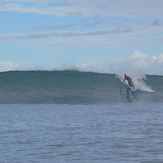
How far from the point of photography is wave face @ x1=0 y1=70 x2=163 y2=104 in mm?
28469

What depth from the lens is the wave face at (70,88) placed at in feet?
93.4

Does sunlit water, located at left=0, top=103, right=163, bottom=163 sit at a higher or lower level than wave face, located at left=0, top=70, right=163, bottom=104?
lower

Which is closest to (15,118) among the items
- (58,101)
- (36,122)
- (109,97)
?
(36,122)

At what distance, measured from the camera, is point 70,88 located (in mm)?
33094

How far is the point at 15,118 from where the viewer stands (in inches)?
647

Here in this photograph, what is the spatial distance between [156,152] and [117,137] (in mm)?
2086

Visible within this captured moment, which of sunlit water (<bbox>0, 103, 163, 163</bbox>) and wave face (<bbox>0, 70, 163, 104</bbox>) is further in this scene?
wave face (<bbox>0, 70, 163, 104</bbox>)

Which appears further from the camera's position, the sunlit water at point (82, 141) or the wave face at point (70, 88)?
the wave face at point (70, 88)

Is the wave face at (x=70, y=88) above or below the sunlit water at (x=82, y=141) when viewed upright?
above

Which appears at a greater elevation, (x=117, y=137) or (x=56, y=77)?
(x=56, y=77)

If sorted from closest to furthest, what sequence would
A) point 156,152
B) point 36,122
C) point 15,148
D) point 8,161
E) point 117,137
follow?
point 8,161 < point 156,152 < point 15,148 < point 117,137 < point 36,122

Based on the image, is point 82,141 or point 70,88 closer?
point 82,141

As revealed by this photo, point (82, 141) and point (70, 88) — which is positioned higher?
point (70, 88)

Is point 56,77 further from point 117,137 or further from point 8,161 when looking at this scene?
point 8,161
